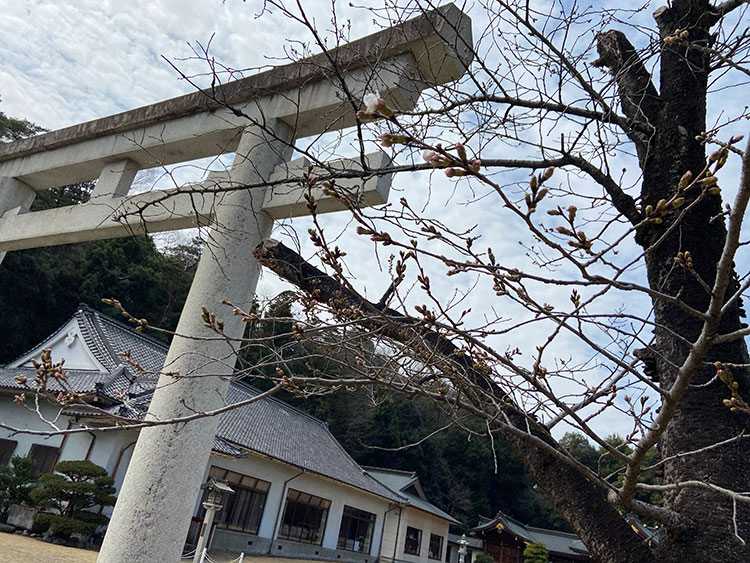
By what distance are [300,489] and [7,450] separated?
7.88 metres

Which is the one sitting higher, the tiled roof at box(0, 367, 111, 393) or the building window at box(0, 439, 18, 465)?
the tiled roof at box(0, 367, 111, 393)

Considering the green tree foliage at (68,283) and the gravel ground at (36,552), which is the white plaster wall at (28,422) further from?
the green tree foliage at (68,283)

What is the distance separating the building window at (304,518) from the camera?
15055 mm

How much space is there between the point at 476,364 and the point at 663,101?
5.14 ft

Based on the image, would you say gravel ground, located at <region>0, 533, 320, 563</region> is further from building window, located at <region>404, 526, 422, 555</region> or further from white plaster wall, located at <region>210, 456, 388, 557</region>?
building window, located at <region>404, 526, 422, 555</region>

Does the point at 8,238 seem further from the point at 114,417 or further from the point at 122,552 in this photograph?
the point at 114,417

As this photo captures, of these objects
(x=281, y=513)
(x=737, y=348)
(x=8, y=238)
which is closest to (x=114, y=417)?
(x=737, y=348)

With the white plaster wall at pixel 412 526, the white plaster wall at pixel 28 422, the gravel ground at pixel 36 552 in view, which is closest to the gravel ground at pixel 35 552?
the gravel ground at pixel 36 552

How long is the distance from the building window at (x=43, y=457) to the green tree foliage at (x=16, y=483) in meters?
0.81

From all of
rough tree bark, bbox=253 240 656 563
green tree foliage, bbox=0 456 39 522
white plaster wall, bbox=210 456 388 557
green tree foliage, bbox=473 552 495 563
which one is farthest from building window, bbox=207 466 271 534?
rough tree bark, bbox=253 240 656 563

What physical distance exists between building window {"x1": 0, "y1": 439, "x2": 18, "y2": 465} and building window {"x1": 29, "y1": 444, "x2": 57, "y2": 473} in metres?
0.87

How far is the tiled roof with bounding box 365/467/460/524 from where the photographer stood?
20853 millimetres

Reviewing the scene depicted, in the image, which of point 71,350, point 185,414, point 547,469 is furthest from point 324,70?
point 71,350

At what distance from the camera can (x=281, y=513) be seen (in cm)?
1450
